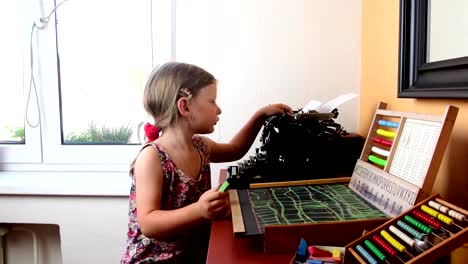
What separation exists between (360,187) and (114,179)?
3.82ft

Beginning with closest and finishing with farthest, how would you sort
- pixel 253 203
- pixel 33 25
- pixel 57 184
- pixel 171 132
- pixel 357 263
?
pixel 357 263, pixel 253 203, pixel 171 132, pixel 57 184, pixel 33 25

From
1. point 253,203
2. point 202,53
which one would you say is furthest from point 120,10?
point 253,203

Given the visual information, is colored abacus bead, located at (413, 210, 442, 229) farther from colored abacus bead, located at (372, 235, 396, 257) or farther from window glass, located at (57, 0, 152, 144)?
window glass, located at (57, 0, 152, 144)

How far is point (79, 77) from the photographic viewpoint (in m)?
1.80

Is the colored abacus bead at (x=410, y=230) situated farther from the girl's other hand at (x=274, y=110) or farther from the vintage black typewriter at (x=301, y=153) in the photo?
the girl's other hand at (x=274, y=110)

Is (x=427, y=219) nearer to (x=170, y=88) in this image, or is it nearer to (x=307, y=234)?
(x=307, y=234)

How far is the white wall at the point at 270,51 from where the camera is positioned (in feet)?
4.97

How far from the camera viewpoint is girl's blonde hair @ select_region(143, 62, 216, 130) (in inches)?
44.9

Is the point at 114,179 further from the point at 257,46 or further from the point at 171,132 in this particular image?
the point at 257,46

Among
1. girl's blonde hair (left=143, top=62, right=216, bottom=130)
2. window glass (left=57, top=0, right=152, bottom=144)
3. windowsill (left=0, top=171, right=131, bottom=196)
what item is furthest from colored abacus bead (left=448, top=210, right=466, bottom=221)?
window glass (left=57, top=0, right=152, bottom=144)

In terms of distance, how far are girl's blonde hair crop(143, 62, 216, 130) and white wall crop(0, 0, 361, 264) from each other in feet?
1.31

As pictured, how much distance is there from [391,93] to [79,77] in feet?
4.39

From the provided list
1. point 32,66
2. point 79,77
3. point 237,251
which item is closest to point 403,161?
point 237,251

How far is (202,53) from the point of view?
1.58 meters
